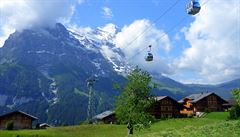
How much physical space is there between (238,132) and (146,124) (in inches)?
1783

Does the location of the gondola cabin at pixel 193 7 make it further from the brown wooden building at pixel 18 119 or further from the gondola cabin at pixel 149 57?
the brown wooden building at pixel 18 119

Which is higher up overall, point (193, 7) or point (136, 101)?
point (193, 7)

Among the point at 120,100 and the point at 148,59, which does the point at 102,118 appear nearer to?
the point at 120,100

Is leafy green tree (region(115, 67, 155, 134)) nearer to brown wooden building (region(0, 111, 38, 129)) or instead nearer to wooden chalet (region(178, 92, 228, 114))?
brown wooden building (region(0, 111, 38, 129))

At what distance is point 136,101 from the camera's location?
84125mm

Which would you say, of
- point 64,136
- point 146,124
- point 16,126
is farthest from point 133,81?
point 16,126

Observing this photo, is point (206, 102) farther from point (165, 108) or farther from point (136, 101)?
point (136, 101)

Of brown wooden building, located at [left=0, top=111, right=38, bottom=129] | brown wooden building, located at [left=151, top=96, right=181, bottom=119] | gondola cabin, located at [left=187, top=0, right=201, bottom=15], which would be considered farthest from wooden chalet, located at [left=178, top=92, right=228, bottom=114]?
gondola cabin, located at [left=187, top=0, right=201, bottom=15]

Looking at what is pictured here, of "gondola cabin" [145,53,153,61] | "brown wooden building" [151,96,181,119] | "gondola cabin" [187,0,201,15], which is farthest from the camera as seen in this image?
"brown wooden building" [151,96,181,119]

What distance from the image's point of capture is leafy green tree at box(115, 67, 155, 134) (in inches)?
3238

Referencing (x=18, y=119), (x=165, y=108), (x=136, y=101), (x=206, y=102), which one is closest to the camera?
(x=136, y=101)

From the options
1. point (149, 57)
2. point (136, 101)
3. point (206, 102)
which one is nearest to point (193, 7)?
point (149, 57)

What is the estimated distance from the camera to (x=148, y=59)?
1965 inches

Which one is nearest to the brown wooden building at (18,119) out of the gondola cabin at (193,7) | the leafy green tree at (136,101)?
the leafy green tree at (136,101)
